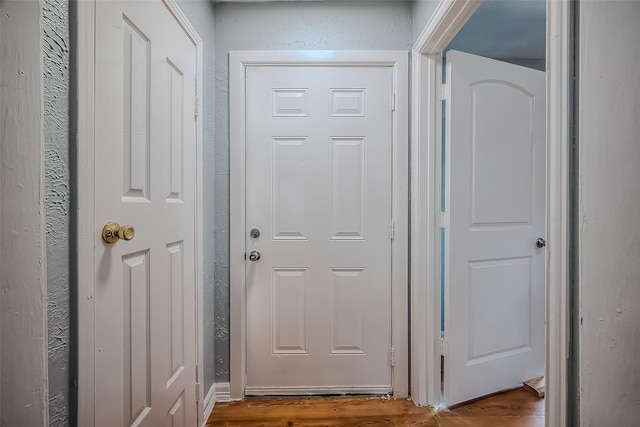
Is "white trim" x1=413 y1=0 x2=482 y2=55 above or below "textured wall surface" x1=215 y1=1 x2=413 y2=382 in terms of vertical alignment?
below

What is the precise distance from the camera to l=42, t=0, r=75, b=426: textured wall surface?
676mm

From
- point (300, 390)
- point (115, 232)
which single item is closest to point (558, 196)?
point (115, 232)

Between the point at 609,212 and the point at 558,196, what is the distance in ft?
0.34

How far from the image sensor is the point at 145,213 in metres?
1.02

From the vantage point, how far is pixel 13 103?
0.59 m

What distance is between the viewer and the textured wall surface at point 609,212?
0.60 meters

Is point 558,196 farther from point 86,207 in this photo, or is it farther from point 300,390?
point 300,390

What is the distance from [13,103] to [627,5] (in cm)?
121

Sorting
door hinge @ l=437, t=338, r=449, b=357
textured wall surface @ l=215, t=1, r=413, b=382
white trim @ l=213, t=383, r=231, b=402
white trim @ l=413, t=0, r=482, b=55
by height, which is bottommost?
white trim @ l=213, t=383, r=231, b=402

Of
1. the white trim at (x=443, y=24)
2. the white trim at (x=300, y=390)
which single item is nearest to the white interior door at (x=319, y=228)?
the white trim at (x=300, y=390)

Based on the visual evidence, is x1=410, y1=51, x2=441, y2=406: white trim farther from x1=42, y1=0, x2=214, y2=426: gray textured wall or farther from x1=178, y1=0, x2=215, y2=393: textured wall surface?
x1=42, y1=0, x2=214, y2=426: gray textured wall

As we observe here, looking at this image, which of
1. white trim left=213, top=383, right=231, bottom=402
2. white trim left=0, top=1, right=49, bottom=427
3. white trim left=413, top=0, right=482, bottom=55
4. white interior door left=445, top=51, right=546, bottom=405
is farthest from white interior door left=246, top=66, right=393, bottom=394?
white trim left=0, top=1, right=49, bottom=427

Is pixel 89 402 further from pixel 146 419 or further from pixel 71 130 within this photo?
pixel 71 130

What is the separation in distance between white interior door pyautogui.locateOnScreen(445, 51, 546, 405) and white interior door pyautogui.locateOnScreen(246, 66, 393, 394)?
0.35 meters
